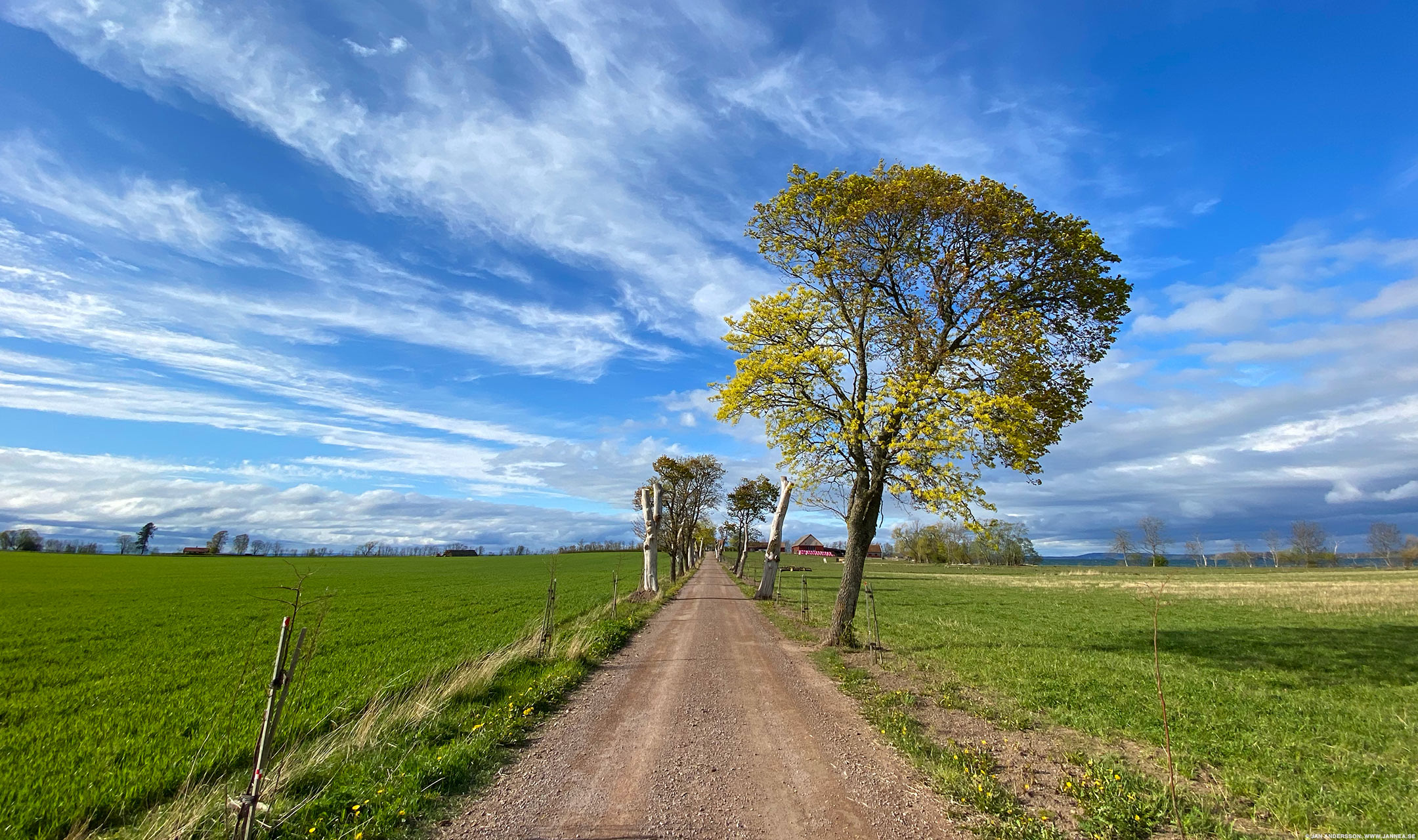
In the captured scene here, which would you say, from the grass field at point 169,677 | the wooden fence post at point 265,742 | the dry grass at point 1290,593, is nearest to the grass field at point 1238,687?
the dry grass at point 1290,593

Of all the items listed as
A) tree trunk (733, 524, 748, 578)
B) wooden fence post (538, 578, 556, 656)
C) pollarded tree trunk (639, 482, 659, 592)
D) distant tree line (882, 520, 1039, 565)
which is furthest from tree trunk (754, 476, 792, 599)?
distant tree line (882, 520, 1039, 565)

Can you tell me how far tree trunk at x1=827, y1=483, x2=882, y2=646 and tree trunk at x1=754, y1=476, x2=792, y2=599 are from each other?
36.0 feet

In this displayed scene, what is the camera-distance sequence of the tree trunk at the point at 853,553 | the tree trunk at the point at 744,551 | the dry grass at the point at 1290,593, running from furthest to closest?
the tree trunk at the point at 744,551 < the dry grass at the point at 1290,593 < the tree trunk at the point at 853,553

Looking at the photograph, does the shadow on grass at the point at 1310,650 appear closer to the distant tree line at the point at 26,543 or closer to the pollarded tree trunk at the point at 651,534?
the pollarded tree trunk at the point at 651,534

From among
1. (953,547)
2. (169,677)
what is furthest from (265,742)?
(953,547)

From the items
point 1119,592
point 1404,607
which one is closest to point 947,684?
point 1404,607

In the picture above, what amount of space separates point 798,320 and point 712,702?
9.31m

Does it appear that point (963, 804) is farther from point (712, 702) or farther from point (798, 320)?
point (798, 320)

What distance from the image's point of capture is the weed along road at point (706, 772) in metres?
5.46

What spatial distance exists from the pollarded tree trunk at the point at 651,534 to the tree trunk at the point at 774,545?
577cm

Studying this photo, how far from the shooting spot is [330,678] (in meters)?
12.1

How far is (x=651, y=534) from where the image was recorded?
30906 millimetres

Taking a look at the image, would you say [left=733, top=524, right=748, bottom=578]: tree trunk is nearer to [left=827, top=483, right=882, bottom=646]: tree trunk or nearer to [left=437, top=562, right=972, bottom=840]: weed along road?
[left=827, top=483, right=882, bottom=646]: tree trunk

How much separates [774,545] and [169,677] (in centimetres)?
2197
